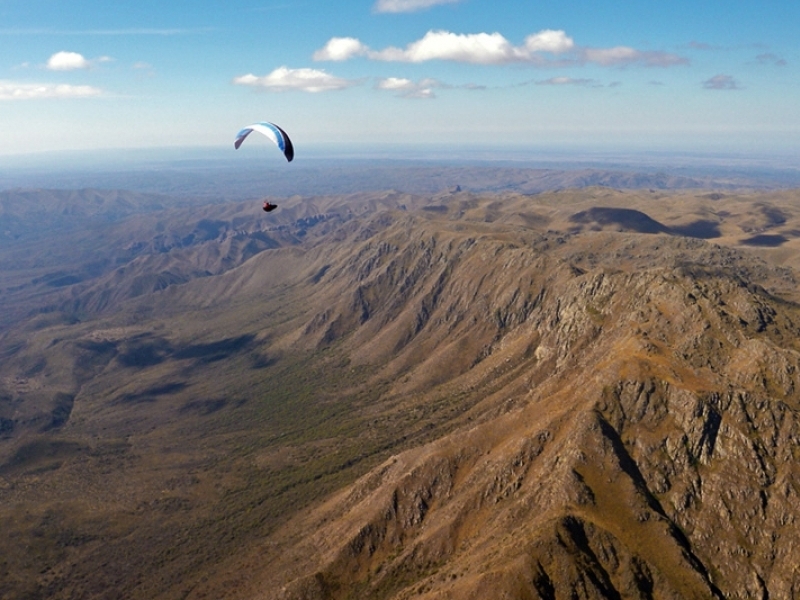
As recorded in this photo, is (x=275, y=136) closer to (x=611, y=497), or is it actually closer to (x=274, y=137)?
(x=274, y=137)

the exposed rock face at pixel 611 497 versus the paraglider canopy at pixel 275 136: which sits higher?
the paraglider canopy at pixel 275 136

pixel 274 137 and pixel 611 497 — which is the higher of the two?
pixel 274 137

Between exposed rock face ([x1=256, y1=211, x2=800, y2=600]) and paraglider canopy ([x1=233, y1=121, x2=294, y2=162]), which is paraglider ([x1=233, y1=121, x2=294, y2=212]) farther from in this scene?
exposed rock face ([x1=256, y1=211, x2=800, y2=600])

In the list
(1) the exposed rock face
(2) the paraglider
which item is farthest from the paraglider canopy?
(1) the exposed rock face

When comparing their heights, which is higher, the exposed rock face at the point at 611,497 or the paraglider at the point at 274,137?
the paraglider at the point at 274,137

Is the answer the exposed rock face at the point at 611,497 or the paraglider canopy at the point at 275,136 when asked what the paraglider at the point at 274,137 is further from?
the exposed rock face at the point at 611,497

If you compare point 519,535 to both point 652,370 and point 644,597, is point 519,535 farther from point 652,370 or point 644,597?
point 652,370

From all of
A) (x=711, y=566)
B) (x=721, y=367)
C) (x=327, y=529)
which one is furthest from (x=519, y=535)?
(x=721, y=367)

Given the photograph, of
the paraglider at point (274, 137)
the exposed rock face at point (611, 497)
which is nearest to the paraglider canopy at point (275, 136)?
the paraglider at point (274, 137)

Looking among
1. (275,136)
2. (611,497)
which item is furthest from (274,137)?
(611,497)

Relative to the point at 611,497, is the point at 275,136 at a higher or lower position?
higher
